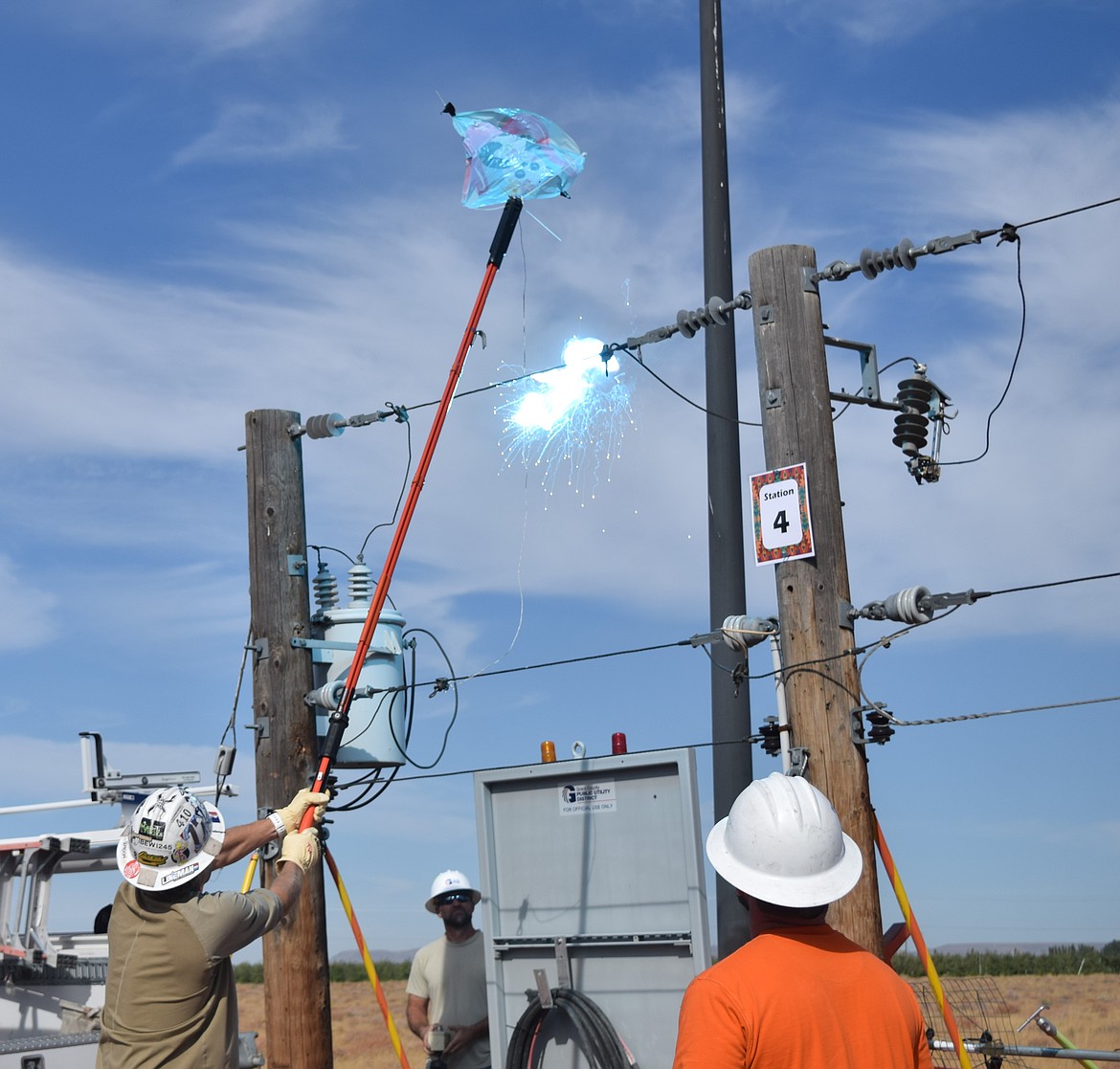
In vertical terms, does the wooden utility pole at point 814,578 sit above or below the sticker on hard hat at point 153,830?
above

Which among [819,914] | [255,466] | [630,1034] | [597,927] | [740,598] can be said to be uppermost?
[255,466]

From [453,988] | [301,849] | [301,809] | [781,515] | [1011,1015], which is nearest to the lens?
[301,849]

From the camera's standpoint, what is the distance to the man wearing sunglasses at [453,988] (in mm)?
8719

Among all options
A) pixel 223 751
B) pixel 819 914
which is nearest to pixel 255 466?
pixel 223 751

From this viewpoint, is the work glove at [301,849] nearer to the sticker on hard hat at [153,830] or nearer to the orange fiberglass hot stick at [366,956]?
the sticker on hard hat at [153,830]

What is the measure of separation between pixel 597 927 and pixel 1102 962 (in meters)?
36.5

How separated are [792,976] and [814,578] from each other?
164 inches

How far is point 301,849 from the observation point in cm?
611

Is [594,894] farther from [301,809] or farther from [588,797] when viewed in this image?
[301,809]

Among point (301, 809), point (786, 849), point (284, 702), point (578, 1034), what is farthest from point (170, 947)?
point (284, 702)

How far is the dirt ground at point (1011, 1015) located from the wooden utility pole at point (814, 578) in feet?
30.6

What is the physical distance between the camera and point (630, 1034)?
309 inches

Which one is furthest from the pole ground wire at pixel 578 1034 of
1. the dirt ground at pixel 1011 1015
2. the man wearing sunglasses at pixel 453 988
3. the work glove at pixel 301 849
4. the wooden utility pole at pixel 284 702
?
the dirt ground at pixel 1011 1015

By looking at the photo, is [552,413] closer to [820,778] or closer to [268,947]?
[820,778]
